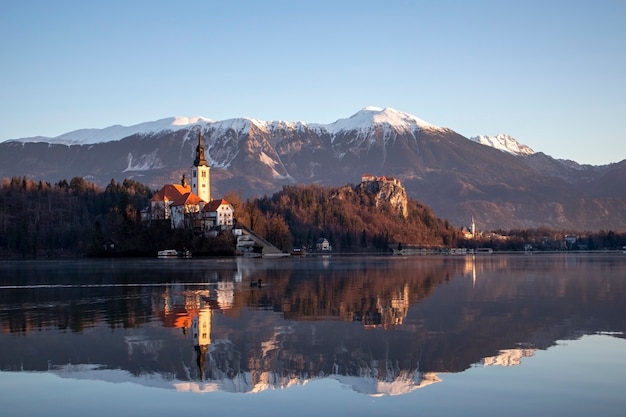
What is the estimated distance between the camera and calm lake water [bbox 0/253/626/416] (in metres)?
18.3

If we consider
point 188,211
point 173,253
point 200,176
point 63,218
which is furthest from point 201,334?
point 63,218

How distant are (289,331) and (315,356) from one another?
17.0 feet

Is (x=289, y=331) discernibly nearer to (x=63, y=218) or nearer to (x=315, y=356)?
(x=315, y=356)

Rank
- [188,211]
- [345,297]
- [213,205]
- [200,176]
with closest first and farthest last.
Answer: [345,297], [213,205], [188,211], [200,176]

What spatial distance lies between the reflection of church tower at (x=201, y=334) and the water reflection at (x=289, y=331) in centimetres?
4

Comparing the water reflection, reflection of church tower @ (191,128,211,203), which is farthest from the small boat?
the water reflection

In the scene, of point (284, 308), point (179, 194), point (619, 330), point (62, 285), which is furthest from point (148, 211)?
point (619, 330)

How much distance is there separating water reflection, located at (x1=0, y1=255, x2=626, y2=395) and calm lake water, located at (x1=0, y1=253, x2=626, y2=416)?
80 mm

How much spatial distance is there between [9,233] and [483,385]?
165m

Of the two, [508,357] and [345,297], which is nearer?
[508,357]

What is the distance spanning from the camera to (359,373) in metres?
21.4

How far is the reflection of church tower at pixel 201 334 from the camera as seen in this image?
2345 cm

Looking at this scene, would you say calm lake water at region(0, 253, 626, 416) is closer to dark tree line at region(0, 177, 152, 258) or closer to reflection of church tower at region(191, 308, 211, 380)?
reflection of church tower at region(191, 308, 211, 380)

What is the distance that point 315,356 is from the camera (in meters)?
23.8
